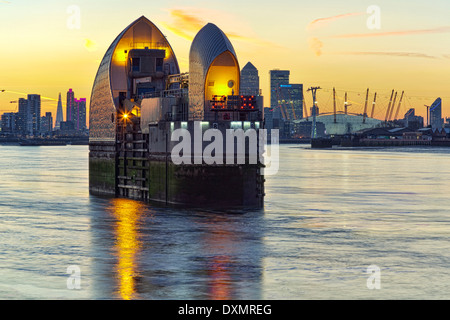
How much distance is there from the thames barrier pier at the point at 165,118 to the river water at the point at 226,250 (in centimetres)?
213

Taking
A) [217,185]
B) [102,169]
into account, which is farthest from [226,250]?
[102,169]

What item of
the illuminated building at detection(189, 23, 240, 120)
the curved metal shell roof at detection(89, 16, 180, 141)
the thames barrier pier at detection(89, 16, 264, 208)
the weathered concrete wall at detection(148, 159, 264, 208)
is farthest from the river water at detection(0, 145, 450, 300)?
the curved metal shell roof at detection(89, 16, 180, 141)

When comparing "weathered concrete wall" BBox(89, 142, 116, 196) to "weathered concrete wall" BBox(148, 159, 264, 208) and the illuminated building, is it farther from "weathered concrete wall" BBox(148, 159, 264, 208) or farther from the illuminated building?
the illuminated building

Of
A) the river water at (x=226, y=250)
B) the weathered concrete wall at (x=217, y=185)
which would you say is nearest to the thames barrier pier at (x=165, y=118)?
the weathered concrete wall at (x=217, y=185)

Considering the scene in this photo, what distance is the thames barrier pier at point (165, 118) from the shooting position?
169 ft

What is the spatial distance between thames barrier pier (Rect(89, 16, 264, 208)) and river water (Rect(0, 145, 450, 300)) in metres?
2.13

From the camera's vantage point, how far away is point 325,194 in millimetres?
70438

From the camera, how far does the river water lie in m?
25.9

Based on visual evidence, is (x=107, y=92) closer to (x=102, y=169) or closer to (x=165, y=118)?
(x=102, y=169)

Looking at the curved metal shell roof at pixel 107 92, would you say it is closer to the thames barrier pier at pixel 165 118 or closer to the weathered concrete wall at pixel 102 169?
the thames barrier pier at pixel 165 118

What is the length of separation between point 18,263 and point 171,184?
77.5ft
